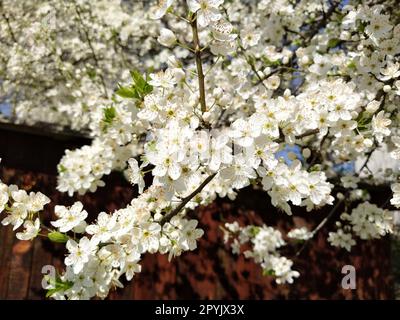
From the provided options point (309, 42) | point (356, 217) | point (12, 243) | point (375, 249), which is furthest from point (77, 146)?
point (375, 249)

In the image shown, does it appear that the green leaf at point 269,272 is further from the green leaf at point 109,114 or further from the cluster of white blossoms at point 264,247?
the green leaf at point 109,114

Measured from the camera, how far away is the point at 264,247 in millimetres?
4555

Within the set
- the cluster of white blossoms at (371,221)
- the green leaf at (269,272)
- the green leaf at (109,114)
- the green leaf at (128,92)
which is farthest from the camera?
the green leaf at (269,272)

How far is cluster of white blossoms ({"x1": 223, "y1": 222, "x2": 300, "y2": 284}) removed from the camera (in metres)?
4.47

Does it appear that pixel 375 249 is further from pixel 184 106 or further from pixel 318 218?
pixel 184 106

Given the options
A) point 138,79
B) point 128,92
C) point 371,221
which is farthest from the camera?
point 371,221

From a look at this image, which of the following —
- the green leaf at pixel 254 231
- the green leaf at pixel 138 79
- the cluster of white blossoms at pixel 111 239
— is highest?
the green leaf at pixel 138 79

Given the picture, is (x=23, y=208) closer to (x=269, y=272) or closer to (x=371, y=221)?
(x=269, y=272)

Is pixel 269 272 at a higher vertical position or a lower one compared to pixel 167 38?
lower

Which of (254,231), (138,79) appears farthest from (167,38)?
(254,231)

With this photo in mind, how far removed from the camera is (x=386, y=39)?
9.73 ft

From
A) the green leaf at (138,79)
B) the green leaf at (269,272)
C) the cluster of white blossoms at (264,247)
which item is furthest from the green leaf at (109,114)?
the green leaf at (269,272)

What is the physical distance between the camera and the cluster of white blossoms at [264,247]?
4.47m

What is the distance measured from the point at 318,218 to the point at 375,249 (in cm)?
86
